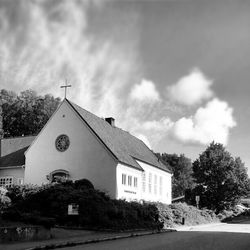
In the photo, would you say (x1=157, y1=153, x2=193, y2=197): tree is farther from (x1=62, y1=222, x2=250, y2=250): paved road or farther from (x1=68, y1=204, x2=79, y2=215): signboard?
(x1=62, y1=222, x2=250, y2=250): paved road

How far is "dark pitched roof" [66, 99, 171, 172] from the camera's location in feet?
124

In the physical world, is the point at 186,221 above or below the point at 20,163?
below

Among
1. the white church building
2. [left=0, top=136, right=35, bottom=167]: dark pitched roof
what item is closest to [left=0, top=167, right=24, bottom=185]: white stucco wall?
the white church building

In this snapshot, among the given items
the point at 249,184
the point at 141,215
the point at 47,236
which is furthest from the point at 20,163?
the point at 249,184

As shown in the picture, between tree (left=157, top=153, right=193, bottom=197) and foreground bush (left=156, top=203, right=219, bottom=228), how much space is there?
2377 inches

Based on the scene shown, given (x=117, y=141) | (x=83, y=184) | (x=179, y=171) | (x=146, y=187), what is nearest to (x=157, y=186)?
(x=146, y=187)

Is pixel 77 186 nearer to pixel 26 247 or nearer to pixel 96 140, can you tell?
pixel 96 140

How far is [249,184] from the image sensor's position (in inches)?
2157

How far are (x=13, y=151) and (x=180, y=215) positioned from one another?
702 inches

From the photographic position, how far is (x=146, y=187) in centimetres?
4328

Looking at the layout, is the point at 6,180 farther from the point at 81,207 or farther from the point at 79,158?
the point at 81,207

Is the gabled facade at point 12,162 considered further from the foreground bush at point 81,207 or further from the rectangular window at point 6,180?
the foreground bush at point 81,207

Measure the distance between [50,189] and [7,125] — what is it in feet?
115

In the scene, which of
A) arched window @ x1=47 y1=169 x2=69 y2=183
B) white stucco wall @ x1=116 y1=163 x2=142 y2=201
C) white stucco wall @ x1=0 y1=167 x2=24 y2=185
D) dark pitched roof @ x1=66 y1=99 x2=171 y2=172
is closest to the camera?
white stucco wall @ x1=116 y1=163 x2=142 y2=201
